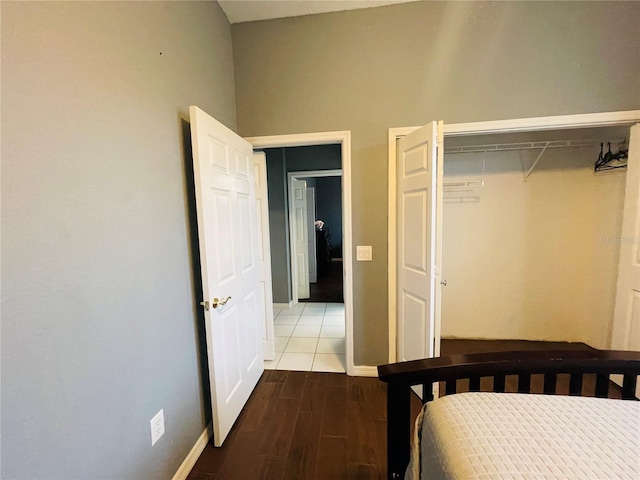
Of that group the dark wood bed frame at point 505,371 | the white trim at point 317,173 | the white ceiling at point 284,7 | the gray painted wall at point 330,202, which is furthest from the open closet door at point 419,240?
the gray painted wall at point 330,202

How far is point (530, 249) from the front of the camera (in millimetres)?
2729

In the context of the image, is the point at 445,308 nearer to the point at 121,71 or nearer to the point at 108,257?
the point at 108,257

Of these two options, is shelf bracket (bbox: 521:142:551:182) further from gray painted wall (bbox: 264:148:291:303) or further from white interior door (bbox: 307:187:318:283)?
white interior door (bbox: 307:187:318:283)

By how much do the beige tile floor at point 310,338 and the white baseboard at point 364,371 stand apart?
0.44 feet

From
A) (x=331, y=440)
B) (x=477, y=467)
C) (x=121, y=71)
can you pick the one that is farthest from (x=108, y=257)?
(x=331, y=440)

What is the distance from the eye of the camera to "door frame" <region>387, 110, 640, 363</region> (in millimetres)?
1787

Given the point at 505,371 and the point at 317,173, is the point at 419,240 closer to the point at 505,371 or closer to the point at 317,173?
the point at 505,371

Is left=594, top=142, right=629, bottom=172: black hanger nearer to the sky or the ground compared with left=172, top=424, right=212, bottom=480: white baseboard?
nearer to the sky

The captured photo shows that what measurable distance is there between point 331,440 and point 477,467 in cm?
123

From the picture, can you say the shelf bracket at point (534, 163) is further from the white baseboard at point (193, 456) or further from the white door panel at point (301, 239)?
the white baseboard at point (193, 456)

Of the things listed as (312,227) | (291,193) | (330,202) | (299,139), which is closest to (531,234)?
(299,139)

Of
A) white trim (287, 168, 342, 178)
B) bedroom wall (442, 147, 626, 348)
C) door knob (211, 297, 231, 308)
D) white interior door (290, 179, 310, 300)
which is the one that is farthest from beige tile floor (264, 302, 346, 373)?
white trim (287, 168, 342, 178)

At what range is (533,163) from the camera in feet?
8.59

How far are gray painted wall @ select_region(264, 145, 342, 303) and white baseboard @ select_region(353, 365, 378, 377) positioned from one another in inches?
72.3
